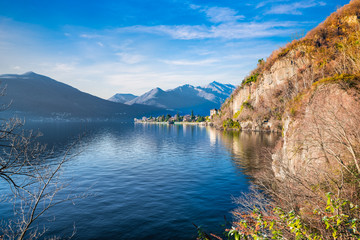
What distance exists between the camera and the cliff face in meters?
17.6

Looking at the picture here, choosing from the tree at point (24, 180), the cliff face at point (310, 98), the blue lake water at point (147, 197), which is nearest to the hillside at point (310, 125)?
the cliff face at point (310, 98)

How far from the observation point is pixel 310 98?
26.1m

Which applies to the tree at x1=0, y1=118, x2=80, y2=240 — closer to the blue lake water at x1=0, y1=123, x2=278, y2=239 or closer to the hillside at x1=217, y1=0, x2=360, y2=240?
the blue lake water at x1=0, y1=123, x2=278, y2=239

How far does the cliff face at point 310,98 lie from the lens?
17641mm

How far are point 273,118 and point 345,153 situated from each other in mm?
109752

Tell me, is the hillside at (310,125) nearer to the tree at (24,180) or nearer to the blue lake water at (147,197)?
the blue lake water at (147,197)

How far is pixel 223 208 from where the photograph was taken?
23750 millimetres

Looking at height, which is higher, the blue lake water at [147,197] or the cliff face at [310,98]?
the cliff face at [310,98]

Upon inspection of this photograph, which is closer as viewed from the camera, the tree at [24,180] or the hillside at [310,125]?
the hillside at [310,125]

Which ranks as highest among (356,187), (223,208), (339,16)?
(339,16)

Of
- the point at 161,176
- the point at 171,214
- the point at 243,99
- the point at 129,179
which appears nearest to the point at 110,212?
the point at 171,214

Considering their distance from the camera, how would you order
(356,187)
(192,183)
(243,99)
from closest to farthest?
(356,187)
(192,183)
(243,99)

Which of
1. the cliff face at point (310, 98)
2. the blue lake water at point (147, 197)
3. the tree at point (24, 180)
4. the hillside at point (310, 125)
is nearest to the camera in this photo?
the hillside at point (310, 125)

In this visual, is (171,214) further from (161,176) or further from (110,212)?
(161,176)
